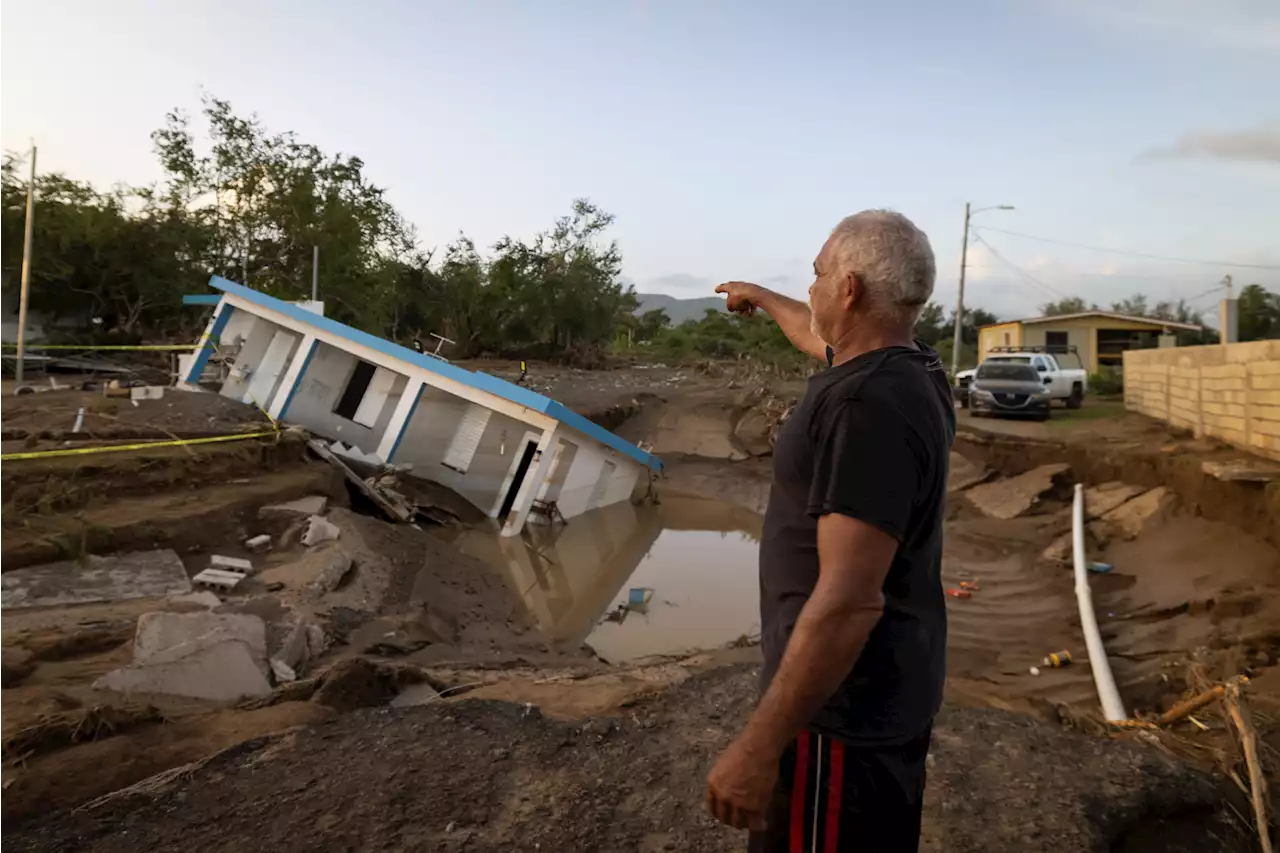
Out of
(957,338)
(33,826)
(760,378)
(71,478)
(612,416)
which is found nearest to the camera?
(33,826)

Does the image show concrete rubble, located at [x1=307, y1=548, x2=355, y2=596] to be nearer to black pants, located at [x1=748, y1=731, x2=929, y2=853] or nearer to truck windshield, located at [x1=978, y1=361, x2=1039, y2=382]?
black pants, located at [x1=748, y1=731, x2=929, y2=853]

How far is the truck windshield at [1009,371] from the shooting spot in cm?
1931

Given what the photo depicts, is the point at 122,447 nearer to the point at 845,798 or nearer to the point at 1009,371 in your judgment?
the point at 845,798

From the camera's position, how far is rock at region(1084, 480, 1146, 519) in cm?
1098

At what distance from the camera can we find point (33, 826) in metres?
3.04

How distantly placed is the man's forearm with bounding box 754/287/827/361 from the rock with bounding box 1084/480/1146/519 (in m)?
Answer: 9.85

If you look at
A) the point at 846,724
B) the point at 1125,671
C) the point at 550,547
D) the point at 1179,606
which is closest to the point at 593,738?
the point at 846,724

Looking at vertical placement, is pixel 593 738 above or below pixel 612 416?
below

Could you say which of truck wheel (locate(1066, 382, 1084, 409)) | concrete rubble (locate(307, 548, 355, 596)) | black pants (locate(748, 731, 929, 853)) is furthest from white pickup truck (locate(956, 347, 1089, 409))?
black pants (locate(748, 731, 929, 853))

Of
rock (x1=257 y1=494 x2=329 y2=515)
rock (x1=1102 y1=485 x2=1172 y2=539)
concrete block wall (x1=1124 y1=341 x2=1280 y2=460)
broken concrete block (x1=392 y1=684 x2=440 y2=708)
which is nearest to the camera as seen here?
broken concrete block (x1=392 y1=684 x2=440 y2=708)

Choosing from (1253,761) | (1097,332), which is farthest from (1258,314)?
(1253,761)

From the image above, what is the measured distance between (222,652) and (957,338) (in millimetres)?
29987

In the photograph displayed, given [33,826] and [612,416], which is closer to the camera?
[33,826]

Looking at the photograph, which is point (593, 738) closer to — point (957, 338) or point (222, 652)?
point (222, 652)
